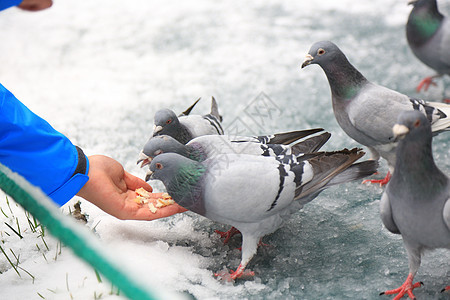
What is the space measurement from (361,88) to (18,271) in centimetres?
218

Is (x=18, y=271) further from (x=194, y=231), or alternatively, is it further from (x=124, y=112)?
(x=124, y=112)

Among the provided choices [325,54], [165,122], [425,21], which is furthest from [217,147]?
[425,21]

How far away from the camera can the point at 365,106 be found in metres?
3.23

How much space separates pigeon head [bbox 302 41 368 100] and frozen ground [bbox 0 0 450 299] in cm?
65

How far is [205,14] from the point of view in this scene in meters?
6.00

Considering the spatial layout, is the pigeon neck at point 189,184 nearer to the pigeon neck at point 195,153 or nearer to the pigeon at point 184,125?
the pigeon neck at point 195,153

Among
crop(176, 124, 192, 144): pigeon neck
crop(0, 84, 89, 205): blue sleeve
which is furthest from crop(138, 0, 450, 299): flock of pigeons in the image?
crop(0, 84, 89, 205): blue sleeve

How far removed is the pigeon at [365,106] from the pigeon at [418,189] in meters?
0.85

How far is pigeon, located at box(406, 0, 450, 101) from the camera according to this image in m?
4.15

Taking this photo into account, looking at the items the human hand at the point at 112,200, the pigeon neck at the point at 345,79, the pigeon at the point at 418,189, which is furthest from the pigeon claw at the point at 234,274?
the pigeon neck at the point at 345,79

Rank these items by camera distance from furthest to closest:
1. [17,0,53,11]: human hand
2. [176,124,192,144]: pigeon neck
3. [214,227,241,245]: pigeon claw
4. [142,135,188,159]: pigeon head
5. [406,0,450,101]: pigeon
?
[406,0,450,101]: pigeon, [176,124,192,144]: pigeon neck, [214,227,241,245]: pigeon claw, [142,135,188,159]: pigeon head, [17,0,53,11]: human hand

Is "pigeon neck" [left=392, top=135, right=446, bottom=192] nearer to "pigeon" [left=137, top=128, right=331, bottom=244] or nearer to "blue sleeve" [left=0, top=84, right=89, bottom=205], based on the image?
"pigeon" [left=137, top=128, right=331, bottom=244]

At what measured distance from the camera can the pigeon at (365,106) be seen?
126 inches

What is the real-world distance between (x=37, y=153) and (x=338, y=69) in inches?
69.9
